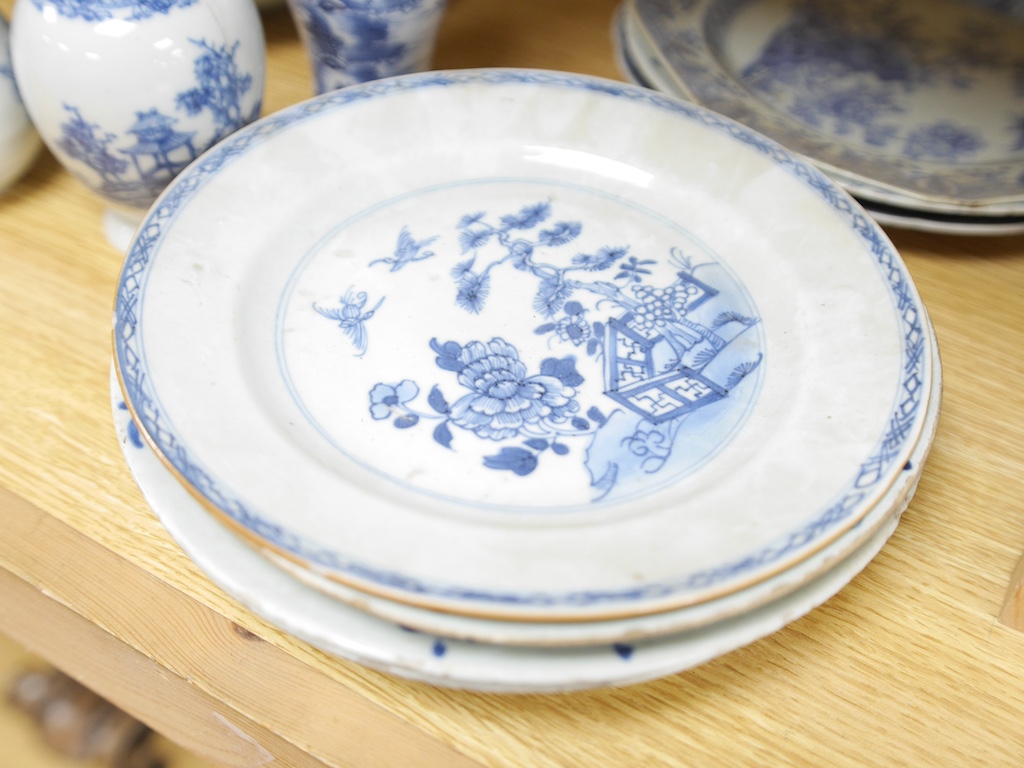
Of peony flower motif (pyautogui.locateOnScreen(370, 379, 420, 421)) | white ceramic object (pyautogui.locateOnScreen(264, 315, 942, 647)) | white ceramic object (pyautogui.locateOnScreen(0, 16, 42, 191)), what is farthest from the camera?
white ceramic object (pyautogui.locateOnScreen(0, 16, 42, 191))

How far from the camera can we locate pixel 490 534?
0.47 meters

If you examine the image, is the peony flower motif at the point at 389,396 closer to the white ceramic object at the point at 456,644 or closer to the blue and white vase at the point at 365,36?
the white ceramic object at the point at 456,644

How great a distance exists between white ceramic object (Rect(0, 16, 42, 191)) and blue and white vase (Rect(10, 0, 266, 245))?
0.08 feet

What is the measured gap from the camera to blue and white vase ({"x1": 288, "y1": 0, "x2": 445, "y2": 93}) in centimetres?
76

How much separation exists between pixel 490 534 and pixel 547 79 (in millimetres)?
429

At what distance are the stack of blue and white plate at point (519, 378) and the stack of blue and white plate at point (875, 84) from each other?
0.10 m

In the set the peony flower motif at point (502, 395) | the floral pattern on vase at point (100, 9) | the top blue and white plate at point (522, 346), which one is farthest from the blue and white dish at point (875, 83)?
the floral pattern on vase at point (100, 9)

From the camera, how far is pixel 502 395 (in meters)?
0.58

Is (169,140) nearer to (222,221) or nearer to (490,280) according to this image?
(222,221)

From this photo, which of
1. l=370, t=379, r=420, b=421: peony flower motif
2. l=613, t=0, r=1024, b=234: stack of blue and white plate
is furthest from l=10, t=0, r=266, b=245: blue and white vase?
l=613, t=0, r=1024, b=234: stack of blue and white plate

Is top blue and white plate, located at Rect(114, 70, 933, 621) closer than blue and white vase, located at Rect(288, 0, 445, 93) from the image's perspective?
Yes

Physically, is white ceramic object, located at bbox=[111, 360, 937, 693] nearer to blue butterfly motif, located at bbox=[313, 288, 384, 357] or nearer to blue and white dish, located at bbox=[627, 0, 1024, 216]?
blue butterfly motif, located at bbox=[313, 288, 384, 357]

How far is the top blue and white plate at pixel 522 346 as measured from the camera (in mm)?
454

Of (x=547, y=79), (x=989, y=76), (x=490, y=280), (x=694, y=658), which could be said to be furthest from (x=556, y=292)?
(x=989, y=76)
